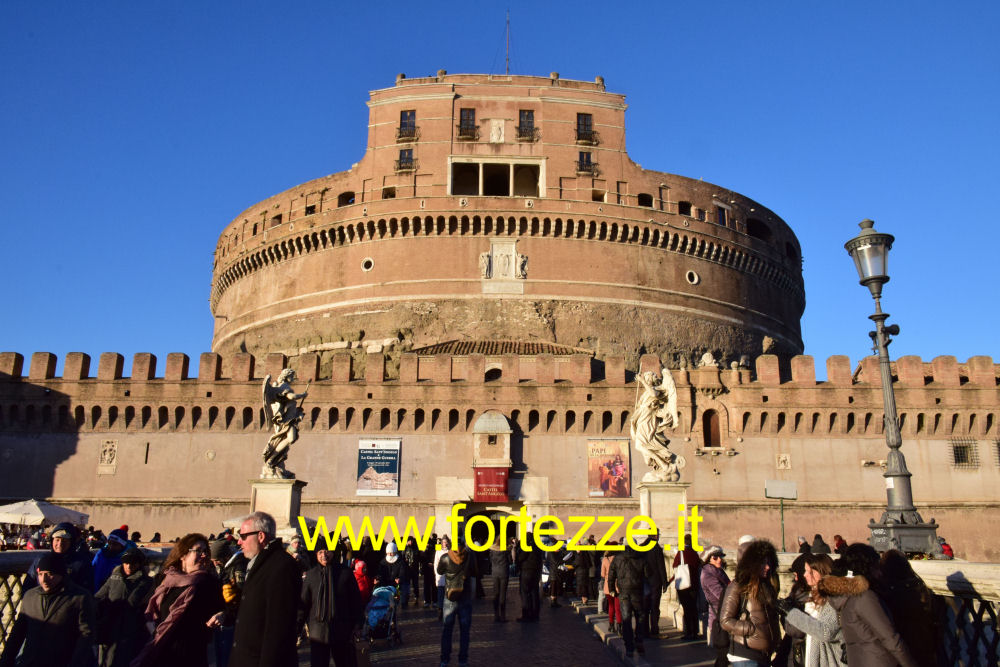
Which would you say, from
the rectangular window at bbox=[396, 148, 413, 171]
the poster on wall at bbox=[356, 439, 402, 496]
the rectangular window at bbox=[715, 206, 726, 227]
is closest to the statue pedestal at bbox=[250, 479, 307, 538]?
the poster on wall at bbox=[356, 439, 402, 496]

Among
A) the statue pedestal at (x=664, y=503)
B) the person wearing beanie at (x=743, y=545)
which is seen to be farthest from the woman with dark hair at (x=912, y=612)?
the statue pedestal at (x=664, y=503)

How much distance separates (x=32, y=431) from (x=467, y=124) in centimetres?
2063

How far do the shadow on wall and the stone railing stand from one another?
2170 cm

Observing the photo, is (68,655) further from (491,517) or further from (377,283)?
(377,283)

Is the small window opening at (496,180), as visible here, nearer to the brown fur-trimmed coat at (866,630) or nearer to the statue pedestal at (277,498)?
the statue pedestal at (277,498)

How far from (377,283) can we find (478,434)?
36.6 ft

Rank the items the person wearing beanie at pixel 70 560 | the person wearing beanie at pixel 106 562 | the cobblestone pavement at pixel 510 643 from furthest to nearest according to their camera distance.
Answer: the cobblestone pavement at pixel 510 643 → the person wearing beanie at pixel 106 562 → the person wearing beanie at pixel 70 560

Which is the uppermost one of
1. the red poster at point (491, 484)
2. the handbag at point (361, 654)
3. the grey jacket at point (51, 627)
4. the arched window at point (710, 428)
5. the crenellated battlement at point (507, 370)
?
the crenellated battlement at point (507, 370)

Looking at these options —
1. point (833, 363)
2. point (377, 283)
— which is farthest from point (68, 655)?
point (377, 283)

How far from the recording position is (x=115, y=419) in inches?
1027

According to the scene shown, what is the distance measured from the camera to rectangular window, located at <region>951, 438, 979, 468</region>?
25.8 m

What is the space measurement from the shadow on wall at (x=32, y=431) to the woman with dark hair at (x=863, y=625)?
26.3m

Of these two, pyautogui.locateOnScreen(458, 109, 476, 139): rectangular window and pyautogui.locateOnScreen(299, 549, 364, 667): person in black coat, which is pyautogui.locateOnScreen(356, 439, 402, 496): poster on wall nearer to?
pyautogui.locateOnScreen(458, 109, 476, 139): rectangular window

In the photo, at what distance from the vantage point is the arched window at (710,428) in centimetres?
2562
